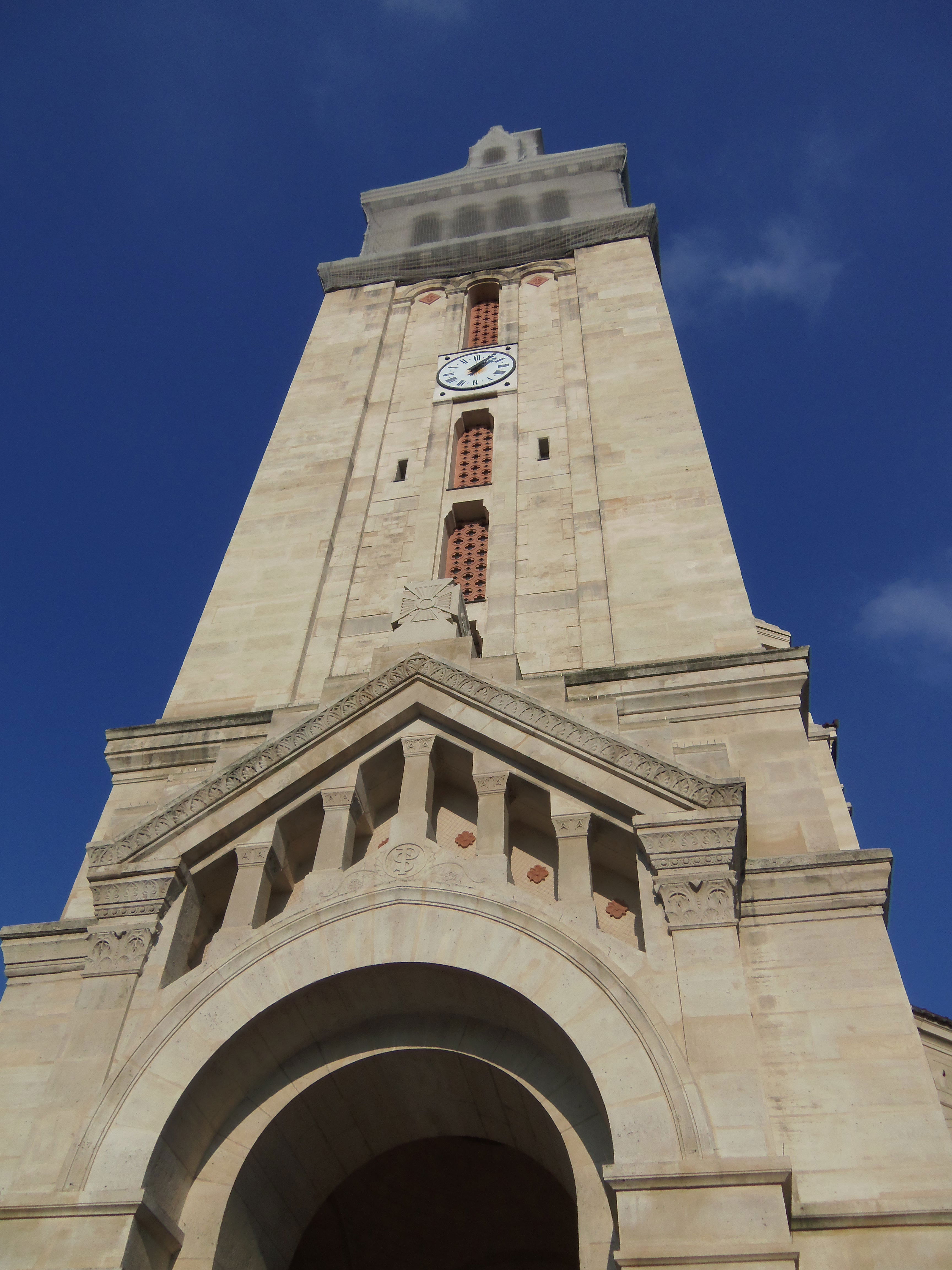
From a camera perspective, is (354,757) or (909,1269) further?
(354,757)

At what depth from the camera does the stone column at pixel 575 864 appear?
44.7 ft

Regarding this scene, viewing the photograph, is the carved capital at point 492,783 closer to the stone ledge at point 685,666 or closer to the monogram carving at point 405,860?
the monogram carving at point 405,860

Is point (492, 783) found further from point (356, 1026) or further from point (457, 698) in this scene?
point (356, 1026)

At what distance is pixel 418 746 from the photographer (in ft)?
52.4

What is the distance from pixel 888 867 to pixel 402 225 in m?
32.8

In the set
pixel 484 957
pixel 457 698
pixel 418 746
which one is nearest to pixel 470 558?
pixel 457 698

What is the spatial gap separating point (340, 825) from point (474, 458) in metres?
13.3

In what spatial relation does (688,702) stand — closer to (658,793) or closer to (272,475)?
(658,793)

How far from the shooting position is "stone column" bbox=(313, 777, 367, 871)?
14852 millimetres

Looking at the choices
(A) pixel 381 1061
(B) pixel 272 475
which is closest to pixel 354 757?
(A) pixel 381 1061

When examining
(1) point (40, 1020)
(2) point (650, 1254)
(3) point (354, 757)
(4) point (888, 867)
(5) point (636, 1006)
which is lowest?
(2) point (650, 1254)

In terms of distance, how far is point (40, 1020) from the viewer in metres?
14.6

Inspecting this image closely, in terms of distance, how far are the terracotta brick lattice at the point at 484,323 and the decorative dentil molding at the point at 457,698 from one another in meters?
15.7

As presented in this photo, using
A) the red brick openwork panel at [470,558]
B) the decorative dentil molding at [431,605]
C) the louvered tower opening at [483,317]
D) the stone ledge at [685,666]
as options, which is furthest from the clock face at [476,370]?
the stone ledge at [685,666]
